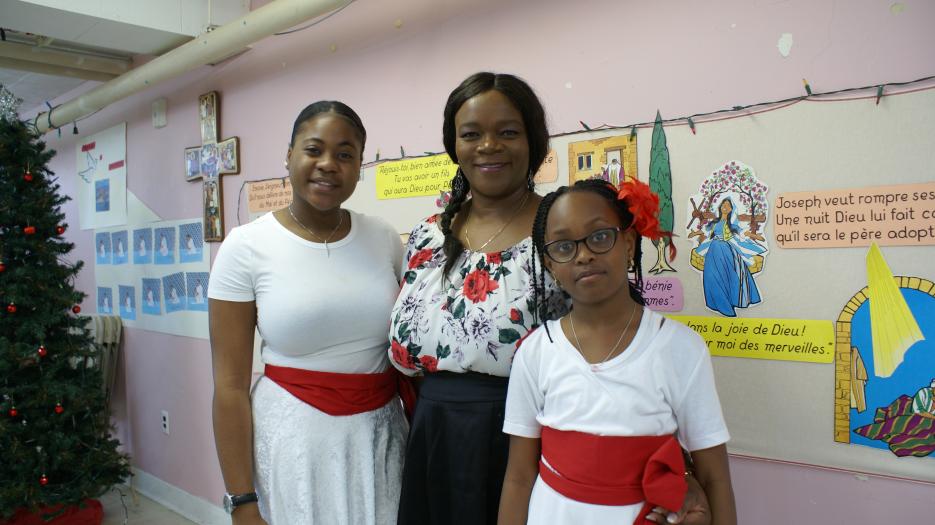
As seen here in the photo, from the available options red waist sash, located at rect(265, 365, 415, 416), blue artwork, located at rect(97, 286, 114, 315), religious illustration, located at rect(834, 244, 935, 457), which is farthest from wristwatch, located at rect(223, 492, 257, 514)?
blue artwork, located at rect(97, 286, 114, 315)

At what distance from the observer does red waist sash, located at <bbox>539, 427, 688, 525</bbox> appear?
88cm

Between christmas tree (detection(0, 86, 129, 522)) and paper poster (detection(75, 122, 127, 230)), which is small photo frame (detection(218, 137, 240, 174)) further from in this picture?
paper poster (detection(75, 122, 127, 230))

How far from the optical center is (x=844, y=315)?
1211 mm

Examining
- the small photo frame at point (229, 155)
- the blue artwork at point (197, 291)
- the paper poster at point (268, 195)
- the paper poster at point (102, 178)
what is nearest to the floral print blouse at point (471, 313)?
the paper poster at point (268, 195)

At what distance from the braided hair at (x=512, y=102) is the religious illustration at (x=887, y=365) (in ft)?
2.23

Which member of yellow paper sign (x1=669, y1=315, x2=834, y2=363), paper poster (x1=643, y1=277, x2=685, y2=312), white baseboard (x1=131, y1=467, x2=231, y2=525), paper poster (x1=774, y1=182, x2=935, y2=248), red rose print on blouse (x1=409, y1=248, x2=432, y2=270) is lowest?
white baseboard (x1=131, y1=467, x2=231, y2=525)

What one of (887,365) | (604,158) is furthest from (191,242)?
(887,365)

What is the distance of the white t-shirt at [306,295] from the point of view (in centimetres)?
121

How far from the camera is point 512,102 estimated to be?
A: 43.4 inches

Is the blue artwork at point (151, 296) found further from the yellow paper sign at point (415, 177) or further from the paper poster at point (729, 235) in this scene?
the paper poster at point (729, 235)

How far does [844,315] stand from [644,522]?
64 centimetres

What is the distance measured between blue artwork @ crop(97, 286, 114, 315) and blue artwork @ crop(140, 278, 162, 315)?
44cm

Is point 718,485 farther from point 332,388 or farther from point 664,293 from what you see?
point 332,388

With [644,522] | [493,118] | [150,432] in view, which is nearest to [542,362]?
[644,522]
